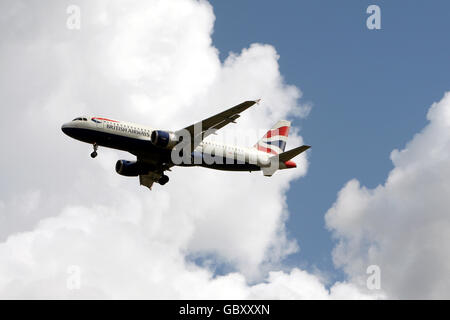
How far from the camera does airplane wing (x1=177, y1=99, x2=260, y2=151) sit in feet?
187

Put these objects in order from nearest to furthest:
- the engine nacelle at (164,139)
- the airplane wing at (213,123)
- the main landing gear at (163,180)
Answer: the airplane wing at (213,123) < the engine nacelle at (164,139) < the main landing gear at (163,180)

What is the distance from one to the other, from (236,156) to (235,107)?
10.9 meters

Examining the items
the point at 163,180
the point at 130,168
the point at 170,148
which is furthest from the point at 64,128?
the point at 163,180

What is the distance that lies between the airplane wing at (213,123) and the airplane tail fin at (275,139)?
13.3 metres

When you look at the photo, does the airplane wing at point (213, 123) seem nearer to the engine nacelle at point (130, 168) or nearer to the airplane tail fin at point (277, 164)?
the engine nacelle at point (130, 168)

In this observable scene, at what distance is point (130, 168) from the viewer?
229 ft

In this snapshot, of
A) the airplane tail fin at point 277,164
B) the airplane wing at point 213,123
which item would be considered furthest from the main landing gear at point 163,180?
the airplane tail fin at point 277,164

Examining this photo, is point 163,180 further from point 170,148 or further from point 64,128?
point 64,128

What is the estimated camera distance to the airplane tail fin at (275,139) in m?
74.6

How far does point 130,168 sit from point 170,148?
9.20 metres

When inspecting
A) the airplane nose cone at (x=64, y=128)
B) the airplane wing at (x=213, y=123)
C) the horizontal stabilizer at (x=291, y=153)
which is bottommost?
the horizontal stabilizer at (x=291, y=153)

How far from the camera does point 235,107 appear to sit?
5681cm

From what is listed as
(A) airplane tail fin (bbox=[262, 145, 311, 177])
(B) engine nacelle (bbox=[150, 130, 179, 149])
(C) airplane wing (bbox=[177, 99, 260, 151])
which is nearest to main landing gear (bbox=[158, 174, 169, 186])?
(C) airplane wing (bbox=[177, 99, 260, 151])
